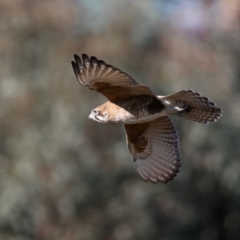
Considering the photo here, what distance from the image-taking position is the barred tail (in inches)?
282

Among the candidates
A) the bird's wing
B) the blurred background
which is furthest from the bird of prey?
the blurred background

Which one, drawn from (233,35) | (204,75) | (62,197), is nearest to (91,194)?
(62,197)

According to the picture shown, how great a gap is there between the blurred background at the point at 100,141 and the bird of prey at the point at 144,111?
5761mm

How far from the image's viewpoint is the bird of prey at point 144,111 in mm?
7000

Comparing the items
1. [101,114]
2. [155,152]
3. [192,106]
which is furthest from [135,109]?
[155,152]

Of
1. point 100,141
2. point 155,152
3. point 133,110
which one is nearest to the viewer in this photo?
point 133,110

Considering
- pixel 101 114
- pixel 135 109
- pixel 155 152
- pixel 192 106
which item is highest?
pixel 192 106

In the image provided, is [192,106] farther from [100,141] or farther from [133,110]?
[100,141]

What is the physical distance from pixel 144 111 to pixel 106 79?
42 centimetres

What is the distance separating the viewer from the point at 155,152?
26.2ft

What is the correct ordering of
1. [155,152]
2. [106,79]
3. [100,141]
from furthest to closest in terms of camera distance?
1. [100,141]
2. [155,152]
3. [106,79]

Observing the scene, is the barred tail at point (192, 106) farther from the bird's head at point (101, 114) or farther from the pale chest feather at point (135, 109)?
the bird's head at point (101, 114)

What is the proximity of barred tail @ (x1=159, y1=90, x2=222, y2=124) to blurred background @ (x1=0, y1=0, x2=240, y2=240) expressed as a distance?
6.15 meters

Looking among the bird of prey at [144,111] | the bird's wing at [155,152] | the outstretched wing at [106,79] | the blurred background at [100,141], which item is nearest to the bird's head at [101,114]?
the bird of prey at [144,111]
